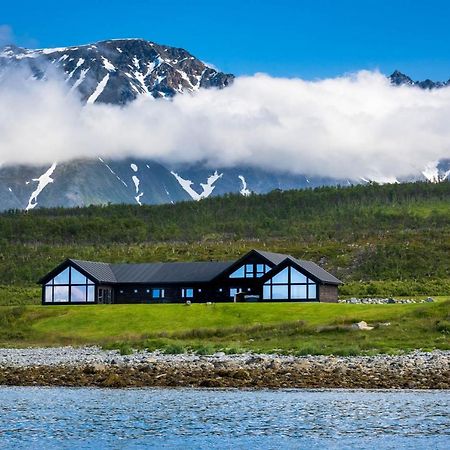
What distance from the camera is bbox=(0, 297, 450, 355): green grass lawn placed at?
48.8 m

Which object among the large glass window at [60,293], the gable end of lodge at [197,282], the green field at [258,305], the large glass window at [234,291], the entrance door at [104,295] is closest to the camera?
the green field at [258,305]

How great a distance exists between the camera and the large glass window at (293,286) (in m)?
77.7

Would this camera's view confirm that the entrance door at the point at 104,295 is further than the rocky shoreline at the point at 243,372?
Yes

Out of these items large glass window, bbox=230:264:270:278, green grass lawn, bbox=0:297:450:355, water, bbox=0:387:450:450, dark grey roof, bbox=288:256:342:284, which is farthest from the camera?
large glass window, bbox=230:264:270:278

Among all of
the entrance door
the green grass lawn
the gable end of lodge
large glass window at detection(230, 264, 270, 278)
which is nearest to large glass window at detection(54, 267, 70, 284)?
the gable end of lodge

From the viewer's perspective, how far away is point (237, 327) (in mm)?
57688

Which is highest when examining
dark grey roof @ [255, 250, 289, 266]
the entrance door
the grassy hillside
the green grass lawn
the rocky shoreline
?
the grassy hillside

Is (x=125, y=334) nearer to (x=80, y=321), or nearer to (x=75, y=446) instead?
(x=80, y=321)

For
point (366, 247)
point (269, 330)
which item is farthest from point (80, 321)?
point (366, 247)

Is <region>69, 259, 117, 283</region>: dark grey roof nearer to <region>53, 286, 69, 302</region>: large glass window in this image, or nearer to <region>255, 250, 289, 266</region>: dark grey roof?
<region>53, 286, 69, 302</region>: large glass window

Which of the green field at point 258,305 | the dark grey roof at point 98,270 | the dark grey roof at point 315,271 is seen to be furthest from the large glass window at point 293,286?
the dark grey roof at point 98,270

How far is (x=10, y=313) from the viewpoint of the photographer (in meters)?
66.7

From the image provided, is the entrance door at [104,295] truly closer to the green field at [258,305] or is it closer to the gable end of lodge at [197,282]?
the gable end of lodge at [197,282]

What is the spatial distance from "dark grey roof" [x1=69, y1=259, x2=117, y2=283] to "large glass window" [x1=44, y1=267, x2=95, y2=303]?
2.09 feet
